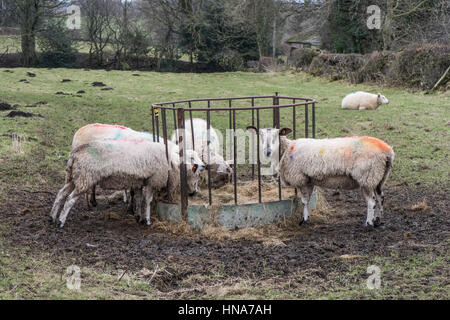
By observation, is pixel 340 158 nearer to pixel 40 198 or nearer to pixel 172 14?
pixel 40 198

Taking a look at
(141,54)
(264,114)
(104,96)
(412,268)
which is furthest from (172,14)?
(412,268)

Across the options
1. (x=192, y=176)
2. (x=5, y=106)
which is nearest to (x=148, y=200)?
(x=192, y=176)

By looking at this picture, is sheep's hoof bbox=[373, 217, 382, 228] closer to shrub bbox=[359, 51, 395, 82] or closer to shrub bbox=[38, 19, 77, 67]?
shrub bbox=[359, 51, 395, 82]

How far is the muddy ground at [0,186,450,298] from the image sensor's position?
590cm

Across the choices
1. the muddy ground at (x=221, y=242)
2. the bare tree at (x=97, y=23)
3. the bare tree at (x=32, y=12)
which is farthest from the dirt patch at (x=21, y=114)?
the bare tree at (x=97, y=23)

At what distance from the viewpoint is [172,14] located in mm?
31219

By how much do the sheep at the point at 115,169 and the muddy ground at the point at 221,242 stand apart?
1.56ft

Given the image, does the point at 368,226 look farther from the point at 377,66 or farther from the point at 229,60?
the point at 229,60

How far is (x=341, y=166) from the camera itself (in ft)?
23.7

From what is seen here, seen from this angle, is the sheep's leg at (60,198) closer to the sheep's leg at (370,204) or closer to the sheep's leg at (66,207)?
the sheep's leg at (66,207)

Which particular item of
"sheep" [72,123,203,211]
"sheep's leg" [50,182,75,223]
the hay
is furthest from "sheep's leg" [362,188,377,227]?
"sheep's leg" [50,182,75,223]

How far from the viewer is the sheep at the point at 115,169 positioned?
23.9 ft
